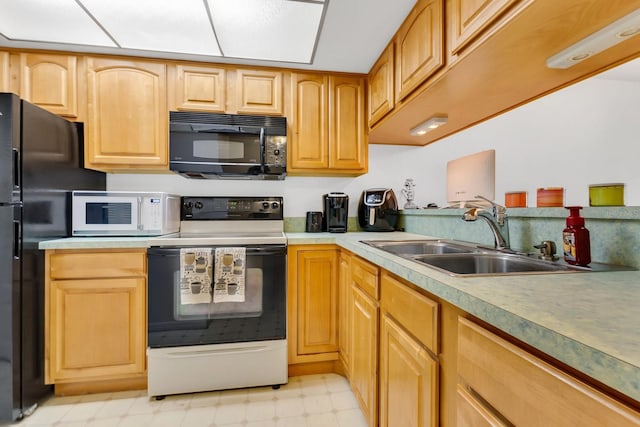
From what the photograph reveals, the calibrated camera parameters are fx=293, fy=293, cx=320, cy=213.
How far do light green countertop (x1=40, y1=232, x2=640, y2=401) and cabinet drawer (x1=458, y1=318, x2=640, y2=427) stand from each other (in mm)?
34

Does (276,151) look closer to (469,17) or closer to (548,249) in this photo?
(469,17)

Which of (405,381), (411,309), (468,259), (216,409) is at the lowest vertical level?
Result: (216,409)

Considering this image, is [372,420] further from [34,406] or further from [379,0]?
[379,0]

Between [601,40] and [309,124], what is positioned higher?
[309,124]

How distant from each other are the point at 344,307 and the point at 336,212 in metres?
0.71

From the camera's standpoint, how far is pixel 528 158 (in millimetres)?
2223

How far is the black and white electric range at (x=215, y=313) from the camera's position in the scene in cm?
171

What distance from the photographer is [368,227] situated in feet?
7.41

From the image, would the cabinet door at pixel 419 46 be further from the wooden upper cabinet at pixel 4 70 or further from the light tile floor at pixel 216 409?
the wooden upper cabinet at pixel 4 70

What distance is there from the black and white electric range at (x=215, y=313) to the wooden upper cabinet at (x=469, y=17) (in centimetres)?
135

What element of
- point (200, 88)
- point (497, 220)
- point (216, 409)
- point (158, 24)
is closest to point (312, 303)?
point (216, 409)

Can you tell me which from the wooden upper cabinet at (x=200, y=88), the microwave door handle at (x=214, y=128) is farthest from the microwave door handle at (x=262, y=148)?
the wooden upper cabinet at (x=200, y=88)

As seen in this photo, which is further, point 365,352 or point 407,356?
point 365,352

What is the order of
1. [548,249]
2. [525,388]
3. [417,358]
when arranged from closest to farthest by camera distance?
[525,388], [417,358], [548,249]
